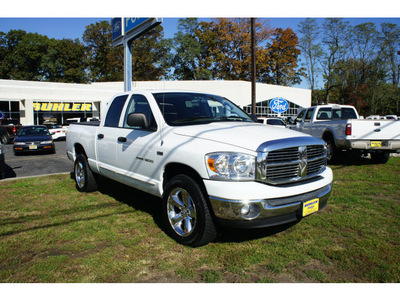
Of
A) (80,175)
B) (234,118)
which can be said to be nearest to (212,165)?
(234,118)

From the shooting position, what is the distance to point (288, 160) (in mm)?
3477

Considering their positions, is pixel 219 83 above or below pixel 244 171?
above

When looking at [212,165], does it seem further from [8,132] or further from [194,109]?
[8,132]

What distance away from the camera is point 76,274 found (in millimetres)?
3119

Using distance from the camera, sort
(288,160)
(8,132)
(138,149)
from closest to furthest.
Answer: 1. (288,160)
2. (138,149)
3. (8,132)

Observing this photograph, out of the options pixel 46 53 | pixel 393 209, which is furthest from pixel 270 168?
pixel 46 53

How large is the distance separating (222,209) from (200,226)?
401 millimetres

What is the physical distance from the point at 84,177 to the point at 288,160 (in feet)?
14.3

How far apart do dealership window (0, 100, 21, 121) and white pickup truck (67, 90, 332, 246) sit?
31.2 m

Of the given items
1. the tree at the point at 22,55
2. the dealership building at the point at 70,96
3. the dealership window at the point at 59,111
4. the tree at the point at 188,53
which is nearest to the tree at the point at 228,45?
the tree at the point at 188,53

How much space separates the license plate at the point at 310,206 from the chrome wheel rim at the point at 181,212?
4.03 ft

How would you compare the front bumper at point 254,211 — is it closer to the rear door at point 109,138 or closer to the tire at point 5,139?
the rear door at point 109,138

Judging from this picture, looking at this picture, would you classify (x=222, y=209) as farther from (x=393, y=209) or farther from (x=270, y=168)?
(x=393, y=209)

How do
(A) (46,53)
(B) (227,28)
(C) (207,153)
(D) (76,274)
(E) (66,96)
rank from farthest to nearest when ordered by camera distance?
(A) (46,53), (B) (227,28), (E) (66,96), (C) (207,153), (D) (76,274)
